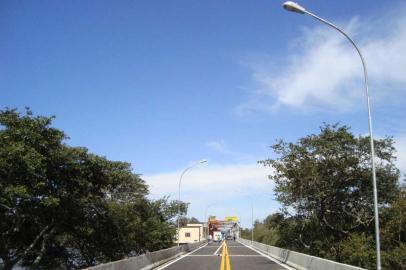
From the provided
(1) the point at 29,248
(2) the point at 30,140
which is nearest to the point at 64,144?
(2) the point at 30,140

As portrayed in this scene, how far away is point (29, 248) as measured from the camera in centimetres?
2788

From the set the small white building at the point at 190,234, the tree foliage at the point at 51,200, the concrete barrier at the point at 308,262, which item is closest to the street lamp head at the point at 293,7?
the concrete barrier at the point at 308,262

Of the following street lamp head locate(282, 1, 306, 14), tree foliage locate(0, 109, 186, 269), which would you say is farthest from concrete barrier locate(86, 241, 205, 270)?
street lamp head locate(282, 1, 306, 14)

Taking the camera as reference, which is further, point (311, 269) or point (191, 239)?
point (191, 239)

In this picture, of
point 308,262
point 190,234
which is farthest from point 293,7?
point 190,234

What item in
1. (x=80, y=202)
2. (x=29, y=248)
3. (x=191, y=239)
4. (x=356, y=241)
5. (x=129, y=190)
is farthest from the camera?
(x=191, y=239)

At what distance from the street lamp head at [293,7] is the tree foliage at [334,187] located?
22947 millimetres

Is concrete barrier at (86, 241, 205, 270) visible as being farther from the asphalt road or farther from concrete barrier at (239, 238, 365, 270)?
concrete barrier at (239, 238, 365, 270)

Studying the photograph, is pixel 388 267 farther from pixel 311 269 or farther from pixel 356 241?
pixel 311 269

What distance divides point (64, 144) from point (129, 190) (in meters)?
32.3

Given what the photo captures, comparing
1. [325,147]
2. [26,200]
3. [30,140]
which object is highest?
[325,147]

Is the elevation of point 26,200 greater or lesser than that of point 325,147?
lesser

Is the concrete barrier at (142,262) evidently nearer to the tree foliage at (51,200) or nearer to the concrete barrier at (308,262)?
the tree foliage at (51,200)

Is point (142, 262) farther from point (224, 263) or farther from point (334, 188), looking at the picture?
point (334, 188)
